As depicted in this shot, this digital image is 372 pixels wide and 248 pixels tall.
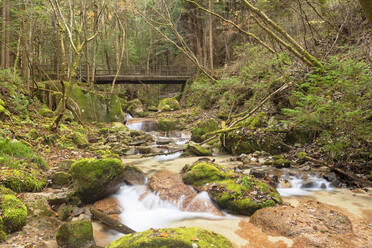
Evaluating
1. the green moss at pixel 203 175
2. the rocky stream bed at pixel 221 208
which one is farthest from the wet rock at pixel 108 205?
the green moss at pixel 203 175

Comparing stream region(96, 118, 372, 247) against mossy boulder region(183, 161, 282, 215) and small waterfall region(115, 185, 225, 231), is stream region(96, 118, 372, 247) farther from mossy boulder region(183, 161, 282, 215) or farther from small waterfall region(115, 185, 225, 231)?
mossy boulder region(183, 161, 282, 215)

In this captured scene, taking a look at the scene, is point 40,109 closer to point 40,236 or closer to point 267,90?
point 40,236

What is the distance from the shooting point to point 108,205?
215 inches

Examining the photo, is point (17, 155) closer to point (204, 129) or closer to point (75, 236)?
point (75, 236)

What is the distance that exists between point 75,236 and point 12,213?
1.13 metres

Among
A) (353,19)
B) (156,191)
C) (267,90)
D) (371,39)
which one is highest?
(353,19)

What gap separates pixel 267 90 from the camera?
32.6 ft

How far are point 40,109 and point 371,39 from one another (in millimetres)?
14131

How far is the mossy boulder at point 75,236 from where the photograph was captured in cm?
359

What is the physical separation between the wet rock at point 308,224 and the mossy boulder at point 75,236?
2.84 meters

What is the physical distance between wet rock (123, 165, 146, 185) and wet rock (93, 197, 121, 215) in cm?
83

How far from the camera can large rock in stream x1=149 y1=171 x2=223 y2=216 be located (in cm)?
532

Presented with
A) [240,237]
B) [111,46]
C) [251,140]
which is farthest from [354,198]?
[111,46]

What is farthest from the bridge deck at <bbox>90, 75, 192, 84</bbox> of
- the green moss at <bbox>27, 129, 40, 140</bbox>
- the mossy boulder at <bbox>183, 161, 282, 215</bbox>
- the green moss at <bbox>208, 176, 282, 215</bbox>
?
the green moss at <bbox>208, 176, 282, 215</bbox>
